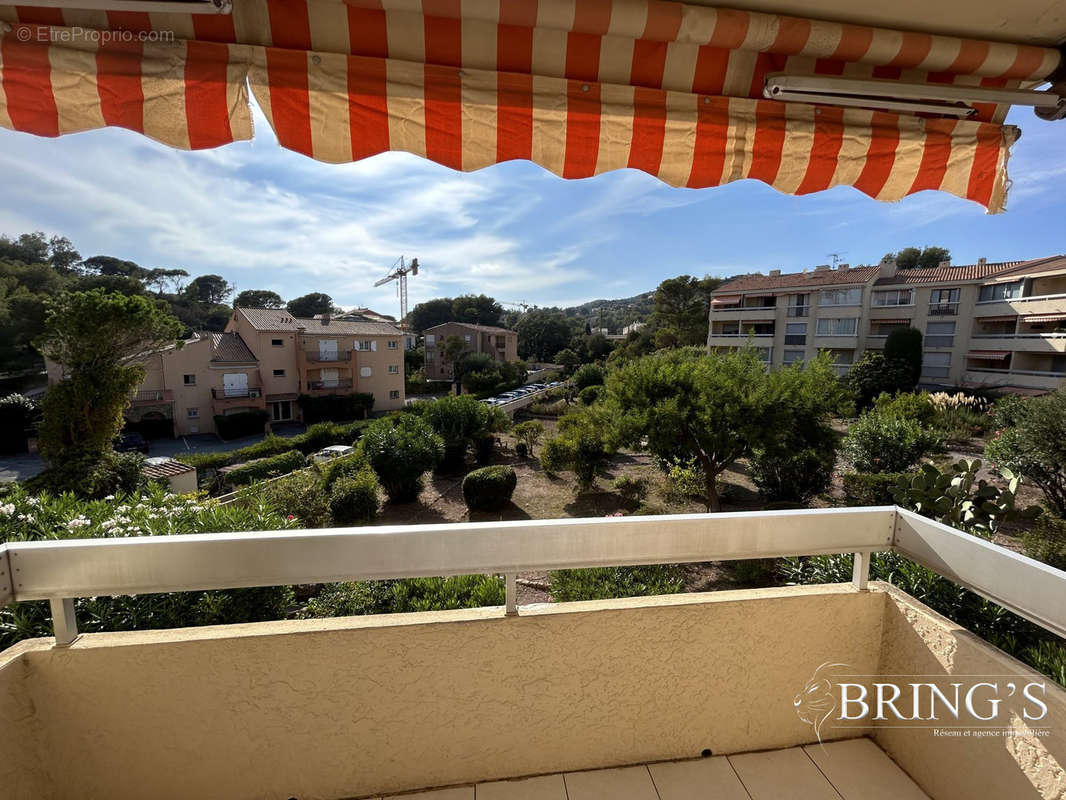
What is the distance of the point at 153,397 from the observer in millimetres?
20109

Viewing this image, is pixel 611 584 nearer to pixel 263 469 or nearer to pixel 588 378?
pixel 263 469

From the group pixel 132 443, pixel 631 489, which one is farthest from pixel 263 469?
pixel 631 489

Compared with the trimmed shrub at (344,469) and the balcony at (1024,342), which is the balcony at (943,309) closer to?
the balcony at (1024,342)

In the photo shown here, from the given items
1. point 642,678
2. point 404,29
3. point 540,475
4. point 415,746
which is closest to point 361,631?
point 415,746

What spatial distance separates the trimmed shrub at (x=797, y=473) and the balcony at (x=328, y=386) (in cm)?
2392

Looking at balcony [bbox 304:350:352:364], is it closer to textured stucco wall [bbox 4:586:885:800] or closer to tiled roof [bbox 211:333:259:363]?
tiled roof [bbox 211:333:259:363]

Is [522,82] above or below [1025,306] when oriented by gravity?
below

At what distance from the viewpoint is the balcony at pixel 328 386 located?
26000 mm

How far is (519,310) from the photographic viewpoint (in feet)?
236

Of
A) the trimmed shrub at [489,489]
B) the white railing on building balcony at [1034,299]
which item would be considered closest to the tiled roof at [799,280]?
the white railing on building balcony at [1034,299]

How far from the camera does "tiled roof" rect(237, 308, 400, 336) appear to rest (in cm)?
2484

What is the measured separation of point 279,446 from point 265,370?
9.47 m

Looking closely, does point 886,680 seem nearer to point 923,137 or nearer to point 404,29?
point 923,137

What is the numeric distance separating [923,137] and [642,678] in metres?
2.10
